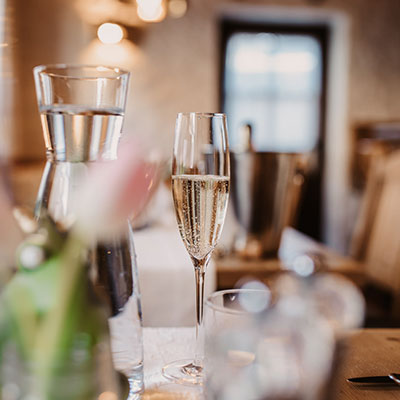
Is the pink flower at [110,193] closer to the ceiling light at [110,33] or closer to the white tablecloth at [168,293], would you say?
the white tablecloth at [168,293]

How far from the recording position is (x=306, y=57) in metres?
4.92

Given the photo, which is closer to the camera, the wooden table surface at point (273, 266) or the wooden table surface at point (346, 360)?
the wooden table surface at point (346, 360)

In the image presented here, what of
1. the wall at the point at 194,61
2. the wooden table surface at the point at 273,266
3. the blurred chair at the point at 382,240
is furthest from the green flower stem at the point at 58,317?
the wall at the point at 194,61

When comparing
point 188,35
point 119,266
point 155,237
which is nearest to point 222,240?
point 155,237

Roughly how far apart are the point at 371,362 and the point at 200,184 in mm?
237

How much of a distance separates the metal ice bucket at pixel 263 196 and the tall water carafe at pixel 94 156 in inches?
31.9

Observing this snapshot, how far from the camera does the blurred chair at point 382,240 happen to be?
1.48 metres

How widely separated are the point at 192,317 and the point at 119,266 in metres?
0.65

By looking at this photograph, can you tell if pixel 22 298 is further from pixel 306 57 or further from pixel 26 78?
pixel 306 57

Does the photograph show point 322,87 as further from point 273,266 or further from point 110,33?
point 273,266

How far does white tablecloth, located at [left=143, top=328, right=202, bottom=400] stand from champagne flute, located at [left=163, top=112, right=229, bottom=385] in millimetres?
21

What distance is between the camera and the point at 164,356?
20.8 inches

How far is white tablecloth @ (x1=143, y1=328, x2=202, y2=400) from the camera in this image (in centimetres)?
43

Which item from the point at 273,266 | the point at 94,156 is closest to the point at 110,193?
the point at 94,156
